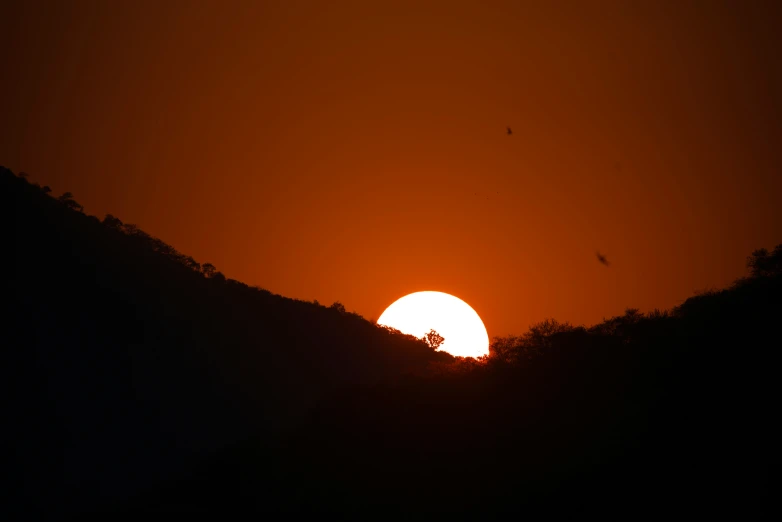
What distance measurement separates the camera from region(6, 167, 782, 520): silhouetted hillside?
105 feet

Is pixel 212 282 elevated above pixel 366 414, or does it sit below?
above

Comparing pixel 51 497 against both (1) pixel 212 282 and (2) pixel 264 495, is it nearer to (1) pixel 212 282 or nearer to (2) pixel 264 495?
(2) pixel 264 495

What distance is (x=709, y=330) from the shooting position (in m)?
41.5

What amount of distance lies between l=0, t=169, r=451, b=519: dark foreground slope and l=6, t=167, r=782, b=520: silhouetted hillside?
0.75ft

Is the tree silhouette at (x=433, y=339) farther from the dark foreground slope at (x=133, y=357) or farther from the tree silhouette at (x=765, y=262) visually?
the tree silhouette at (x=765, y=262)

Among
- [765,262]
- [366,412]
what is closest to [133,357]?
[366,412]

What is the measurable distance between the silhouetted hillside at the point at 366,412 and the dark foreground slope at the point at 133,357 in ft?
0.75

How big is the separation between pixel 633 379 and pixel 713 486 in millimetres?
11436

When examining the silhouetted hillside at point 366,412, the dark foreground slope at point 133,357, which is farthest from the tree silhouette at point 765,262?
the dark foreground slope at point 133,357

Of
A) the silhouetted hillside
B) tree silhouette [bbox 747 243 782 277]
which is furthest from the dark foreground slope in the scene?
tree silhouette [bbox 747 243 782 277]

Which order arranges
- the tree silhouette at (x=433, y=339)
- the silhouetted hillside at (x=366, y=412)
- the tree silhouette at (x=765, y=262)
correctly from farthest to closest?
the tree silhouette at (x=433, y=339) < the tree silhouette at (x=765, y=262) < the silhouetted hillside at (x=366, y=412)

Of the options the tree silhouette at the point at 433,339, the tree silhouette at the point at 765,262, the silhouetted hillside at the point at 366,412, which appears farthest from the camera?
the tree silhouette at the point at 433,339

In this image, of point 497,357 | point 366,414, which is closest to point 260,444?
point 366,414

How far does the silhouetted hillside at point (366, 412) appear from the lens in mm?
31875
